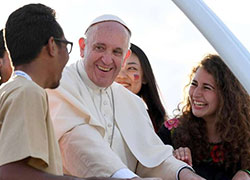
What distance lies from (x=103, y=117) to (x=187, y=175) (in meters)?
0.87

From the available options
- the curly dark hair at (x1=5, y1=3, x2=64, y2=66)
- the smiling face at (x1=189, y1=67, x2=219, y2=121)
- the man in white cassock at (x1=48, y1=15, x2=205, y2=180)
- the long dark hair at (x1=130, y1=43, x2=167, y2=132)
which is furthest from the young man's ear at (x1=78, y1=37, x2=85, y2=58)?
the curly dark hair at (x1=5, y1=3, x2=64, y2=66)

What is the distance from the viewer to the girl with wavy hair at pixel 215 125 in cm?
601

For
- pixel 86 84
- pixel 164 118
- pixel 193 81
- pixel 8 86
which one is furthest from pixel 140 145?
pixel 8 86

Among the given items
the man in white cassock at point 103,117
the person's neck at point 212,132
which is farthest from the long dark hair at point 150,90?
the man in white cassock at point 103,117

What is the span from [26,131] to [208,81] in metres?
3.17

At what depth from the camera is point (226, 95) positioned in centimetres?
622

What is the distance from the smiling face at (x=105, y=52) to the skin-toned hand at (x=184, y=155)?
2.66ft

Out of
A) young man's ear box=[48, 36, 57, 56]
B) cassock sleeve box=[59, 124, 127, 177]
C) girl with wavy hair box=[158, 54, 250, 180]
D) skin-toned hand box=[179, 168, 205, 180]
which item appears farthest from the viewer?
girl with wavy hair box=[158, 54, 250, 180]

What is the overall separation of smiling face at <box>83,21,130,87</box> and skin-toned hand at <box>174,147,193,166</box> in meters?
0.81

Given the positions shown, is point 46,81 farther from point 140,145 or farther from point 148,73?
point 148,73

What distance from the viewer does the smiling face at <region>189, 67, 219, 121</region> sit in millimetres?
6141

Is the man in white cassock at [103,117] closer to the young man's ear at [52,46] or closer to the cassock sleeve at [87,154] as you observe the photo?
the cassock sleeve at [87,154]

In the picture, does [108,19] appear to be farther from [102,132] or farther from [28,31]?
[28,31]

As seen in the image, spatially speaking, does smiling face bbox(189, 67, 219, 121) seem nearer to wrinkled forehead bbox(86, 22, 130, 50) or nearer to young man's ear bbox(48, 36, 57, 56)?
wrinkled forehead bbox(86, 22, 130, 50)
